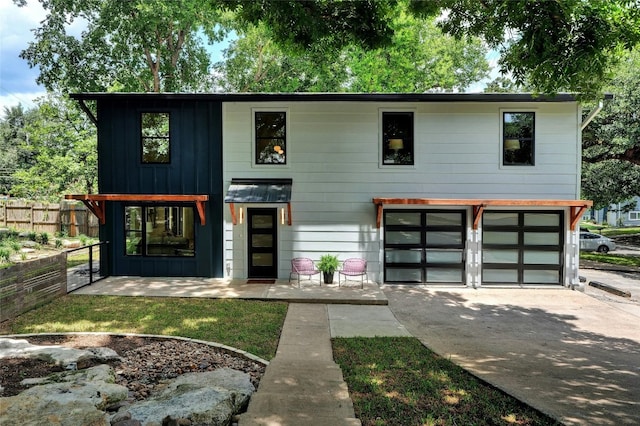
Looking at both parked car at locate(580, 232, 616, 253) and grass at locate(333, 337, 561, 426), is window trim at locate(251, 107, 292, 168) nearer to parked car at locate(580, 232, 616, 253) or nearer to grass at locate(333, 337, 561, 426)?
grass at locate(333, 337, 561, 426)

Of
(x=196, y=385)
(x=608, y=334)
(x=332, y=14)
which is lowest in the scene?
(x=608, y=334)

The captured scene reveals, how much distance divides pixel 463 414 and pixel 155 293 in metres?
7.50

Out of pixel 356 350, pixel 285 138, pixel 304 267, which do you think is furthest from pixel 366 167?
pixel 356 350

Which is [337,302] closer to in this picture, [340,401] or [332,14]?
[340,401]

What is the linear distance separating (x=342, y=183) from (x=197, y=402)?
24.4ft

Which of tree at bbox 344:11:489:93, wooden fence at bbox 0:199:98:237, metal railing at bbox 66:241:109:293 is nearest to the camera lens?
metal railing at bbox 66:241:109:293

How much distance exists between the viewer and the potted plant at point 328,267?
32.1 feet

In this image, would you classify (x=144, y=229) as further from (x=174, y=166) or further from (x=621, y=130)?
(x=621, y=130)

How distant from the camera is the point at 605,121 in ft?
51.9

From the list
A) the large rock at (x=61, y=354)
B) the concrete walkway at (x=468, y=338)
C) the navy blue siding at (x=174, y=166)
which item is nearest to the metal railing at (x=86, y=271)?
the navy blue siding at (x=174, y=166)

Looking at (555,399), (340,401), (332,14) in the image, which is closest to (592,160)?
(332,14)

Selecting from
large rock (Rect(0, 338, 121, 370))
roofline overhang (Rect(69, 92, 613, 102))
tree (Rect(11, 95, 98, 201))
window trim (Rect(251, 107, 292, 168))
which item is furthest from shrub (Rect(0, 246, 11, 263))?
window trim (Rect(251, 107, 292, 168))

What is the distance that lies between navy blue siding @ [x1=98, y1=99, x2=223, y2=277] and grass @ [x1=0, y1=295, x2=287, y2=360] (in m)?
2.28

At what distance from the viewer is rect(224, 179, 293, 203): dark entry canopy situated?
9.47 meters
